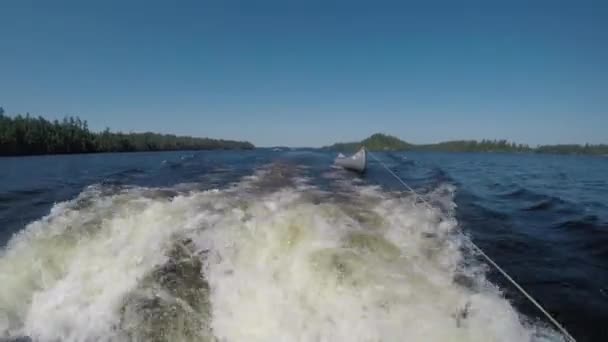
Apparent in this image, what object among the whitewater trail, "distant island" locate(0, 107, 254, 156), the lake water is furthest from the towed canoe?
"distant island" locate(0, 107, 254, 156)

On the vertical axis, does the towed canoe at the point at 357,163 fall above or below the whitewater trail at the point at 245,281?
above

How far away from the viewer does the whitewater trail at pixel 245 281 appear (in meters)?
4.09

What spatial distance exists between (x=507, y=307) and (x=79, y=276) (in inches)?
251

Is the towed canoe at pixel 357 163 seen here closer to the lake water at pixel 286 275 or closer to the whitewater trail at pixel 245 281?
the lake water at pixel 286 275

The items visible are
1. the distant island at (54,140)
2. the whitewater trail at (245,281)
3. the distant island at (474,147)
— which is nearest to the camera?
the whitewater trail at (245,281)

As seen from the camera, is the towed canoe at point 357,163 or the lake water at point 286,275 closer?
the lake water at point 286,275

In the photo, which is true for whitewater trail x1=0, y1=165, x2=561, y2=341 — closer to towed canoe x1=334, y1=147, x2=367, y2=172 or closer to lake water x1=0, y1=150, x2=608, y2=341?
lake water x1=0, y1=150, x2=608, y2=341

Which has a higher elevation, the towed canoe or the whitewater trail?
the towed canoe

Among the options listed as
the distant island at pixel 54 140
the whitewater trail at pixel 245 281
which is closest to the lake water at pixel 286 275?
the whitewater trail at pixel 245 281

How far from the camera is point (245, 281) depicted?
4.97 meters

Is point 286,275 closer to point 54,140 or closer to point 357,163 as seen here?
point 357,163

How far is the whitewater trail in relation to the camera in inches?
161

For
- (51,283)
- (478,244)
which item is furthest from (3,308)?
(478,244)

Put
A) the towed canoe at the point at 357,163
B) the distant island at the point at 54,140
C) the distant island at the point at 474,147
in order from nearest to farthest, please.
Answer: the towed canoe at the point at 357,163 < the distant island at the point at 54,140 < the distant island at the point at 474,147
